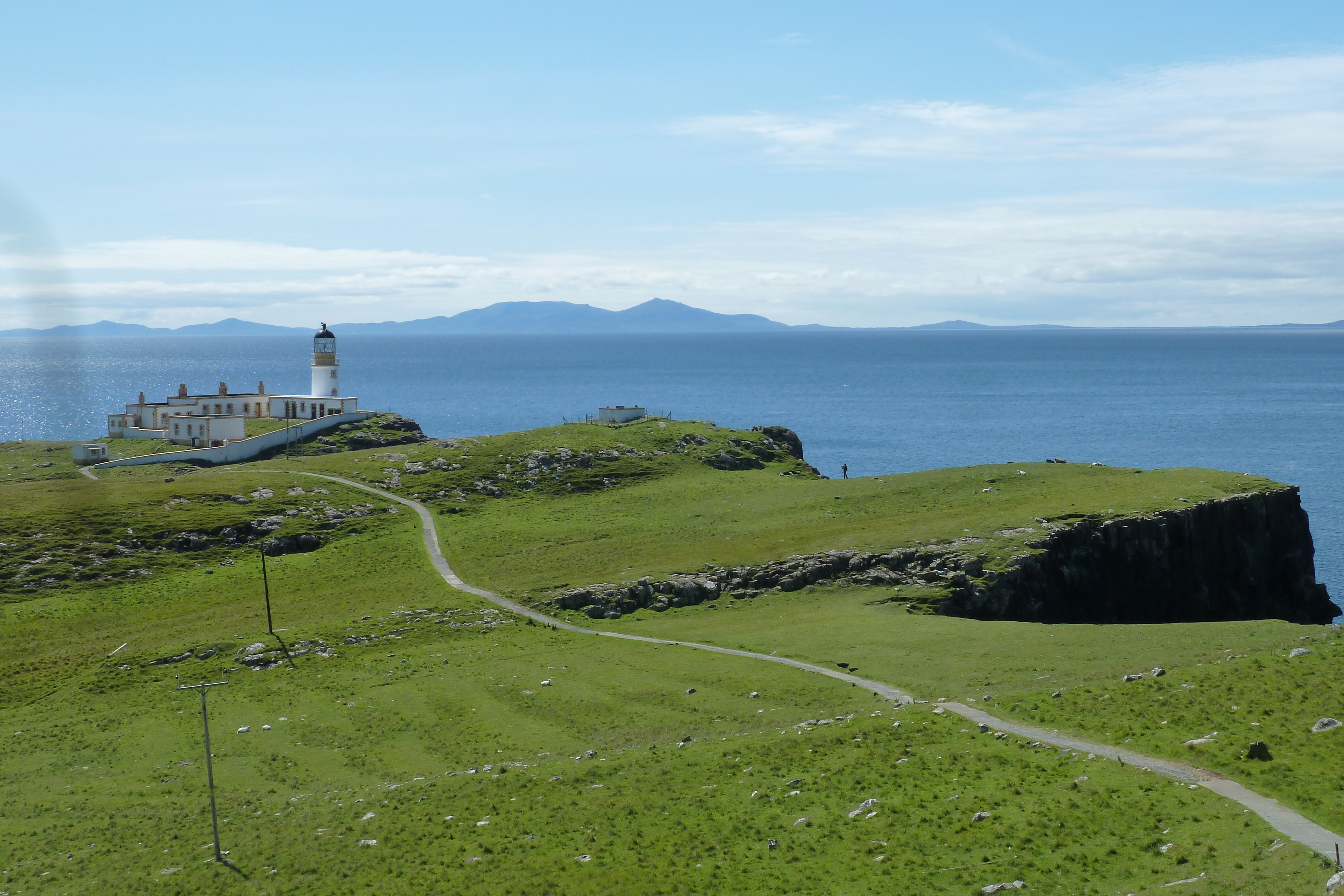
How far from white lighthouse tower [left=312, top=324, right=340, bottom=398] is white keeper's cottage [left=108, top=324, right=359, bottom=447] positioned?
95 millimetres

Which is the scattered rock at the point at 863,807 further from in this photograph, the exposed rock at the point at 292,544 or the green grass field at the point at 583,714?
the exposed rock at the point at 292,544

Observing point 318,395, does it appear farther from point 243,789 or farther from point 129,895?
point 129,895

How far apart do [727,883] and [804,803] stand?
16.8ft

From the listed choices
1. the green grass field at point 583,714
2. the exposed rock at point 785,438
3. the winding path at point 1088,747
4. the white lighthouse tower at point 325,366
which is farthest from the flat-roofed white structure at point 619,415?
the winding path at point 1088,747

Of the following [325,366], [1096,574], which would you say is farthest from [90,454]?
[1096,574]

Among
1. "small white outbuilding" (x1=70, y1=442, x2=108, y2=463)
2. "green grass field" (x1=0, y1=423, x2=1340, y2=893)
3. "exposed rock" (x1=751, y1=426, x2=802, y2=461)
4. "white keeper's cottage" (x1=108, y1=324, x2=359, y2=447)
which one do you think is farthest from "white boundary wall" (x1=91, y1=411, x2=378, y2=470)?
"exposed rock" (x1=751, y1=426, x2=802, y2=461)

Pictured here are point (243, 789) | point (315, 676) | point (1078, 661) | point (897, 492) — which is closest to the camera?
point (243, 789)

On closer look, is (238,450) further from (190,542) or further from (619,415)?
(619,415)

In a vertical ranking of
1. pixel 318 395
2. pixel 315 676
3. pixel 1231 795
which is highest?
pixel 318 395

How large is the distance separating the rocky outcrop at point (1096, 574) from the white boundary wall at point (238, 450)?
190ft

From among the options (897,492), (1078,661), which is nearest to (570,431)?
(897,492)

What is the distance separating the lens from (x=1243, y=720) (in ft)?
115

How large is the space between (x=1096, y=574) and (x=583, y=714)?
3866 cm

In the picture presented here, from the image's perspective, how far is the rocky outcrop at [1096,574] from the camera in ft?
222
